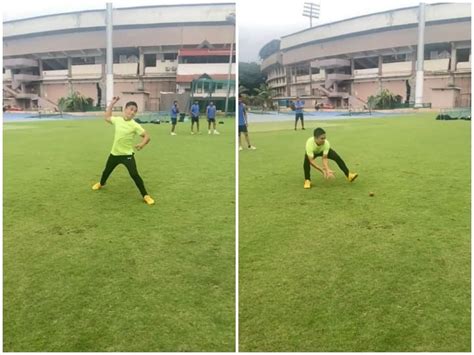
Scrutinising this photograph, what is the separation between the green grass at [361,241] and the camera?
2.10 meters

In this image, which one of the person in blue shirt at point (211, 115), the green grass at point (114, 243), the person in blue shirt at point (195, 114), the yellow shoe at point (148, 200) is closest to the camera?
the green grass at point (114, 243)

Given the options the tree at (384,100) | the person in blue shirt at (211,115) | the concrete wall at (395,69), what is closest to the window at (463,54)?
the concrete wall at (395,69)

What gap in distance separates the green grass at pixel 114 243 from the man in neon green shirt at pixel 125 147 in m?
0.04

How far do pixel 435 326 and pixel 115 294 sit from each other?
1414 mm

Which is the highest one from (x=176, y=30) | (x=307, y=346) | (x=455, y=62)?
(x=176, y=30)

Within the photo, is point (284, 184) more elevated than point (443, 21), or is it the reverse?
point (443, 21)

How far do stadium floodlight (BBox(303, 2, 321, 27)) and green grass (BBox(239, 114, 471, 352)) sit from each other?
575 millimetres

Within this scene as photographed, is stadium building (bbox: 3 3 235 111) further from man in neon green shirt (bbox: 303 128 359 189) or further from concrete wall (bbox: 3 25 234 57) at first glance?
man in neon green shirt (bbox: 303 128 359 189)

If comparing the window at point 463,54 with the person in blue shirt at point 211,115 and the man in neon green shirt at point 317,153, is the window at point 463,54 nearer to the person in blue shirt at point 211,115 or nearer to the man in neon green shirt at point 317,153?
the man in neon green shirt at point 317,153

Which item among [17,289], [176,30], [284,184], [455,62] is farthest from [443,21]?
[17,289]

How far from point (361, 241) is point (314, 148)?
56cm

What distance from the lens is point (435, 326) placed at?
205 cm

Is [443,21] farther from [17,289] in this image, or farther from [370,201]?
[17,289]

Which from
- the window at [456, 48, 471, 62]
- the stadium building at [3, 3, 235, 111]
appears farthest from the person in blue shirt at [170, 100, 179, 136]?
the window at [456, 48, 471, 62]
